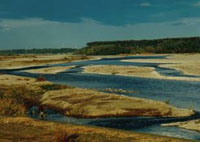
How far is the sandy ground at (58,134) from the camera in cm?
1684

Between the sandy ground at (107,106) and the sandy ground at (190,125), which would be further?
the sandy ground at (107,106)

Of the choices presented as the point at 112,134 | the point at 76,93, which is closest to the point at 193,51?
the point at 76,93

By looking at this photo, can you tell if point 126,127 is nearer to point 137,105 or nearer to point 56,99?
point 137,105

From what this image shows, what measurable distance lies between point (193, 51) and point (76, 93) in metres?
170

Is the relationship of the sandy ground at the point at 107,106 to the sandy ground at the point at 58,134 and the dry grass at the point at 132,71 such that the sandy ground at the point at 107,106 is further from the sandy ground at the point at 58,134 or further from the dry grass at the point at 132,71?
the dry grass at the point at 132,71

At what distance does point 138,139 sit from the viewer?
17031mm

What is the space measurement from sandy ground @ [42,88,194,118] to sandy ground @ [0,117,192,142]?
662cm

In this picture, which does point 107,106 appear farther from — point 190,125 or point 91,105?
point 190,125

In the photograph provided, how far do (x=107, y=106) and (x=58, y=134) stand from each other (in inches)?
458

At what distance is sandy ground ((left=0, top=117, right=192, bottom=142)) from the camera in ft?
55.3

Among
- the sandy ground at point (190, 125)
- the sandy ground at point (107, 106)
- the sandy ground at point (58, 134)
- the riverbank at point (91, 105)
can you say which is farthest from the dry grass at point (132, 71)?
the sandy ground at point (58, 134)

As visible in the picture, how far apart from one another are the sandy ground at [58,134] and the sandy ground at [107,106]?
6621 mm

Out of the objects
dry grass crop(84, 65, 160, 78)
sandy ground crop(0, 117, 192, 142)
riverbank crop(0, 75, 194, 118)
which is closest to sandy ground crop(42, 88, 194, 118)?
riverbank crop(0, 75, 194, 118)

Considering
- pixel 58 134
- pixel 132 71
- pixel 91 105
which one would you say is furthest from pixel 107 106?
pixel 132 71
